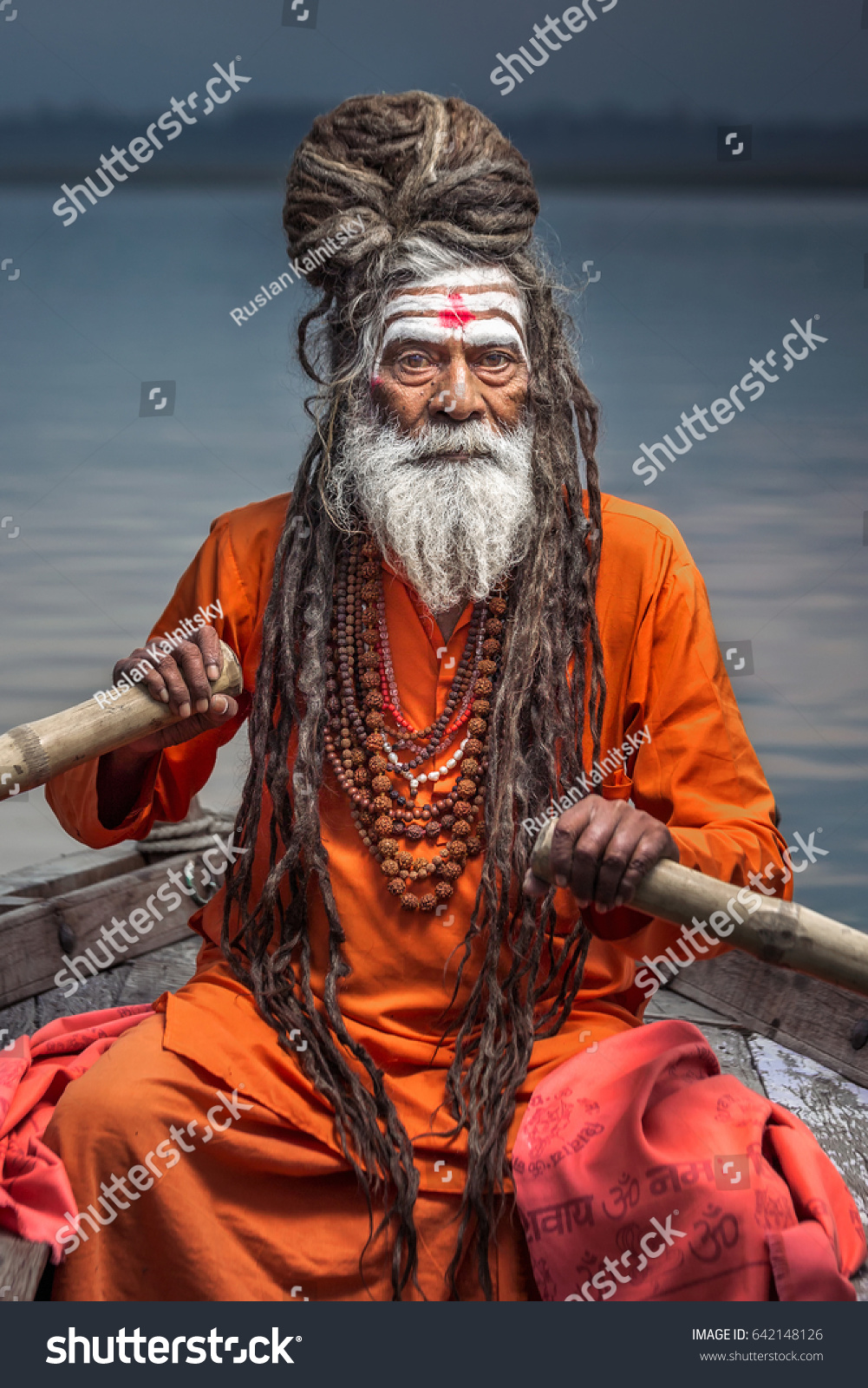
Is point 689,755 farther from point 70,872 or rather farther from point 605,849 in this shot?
point 70,872

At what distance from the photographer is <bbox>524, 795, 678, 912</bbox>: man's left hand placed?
1840mm

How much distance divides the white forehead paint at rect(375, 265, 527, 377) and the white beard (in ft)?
0.47

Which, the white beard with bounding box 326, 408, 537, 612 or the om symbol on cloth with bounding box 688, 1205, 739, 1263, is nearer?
the om symbol on cloth with bounding box 688, 1205, 739, 1263

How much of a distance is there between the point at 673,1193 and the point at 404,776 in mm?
752

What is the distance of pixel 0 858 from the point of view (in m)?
4.67

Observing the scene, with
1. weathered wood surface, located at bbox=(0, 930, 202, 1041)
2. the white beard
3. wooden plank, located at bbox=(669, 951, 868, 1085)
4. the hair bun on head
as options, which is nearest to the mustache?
the white beard

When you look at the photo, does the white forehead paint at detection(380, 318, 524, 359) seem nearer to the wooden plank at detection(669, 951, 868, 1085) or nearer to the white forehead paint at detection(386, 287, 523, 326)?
the white forehead paint at detection(386, 287, 523, 326)

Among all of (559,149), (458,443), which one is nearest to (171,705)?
(458,443)

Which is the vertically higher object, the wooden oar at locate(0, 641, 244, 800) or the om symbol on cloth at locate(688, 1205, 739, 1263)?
the wooden oar at locate(0, 641, 244, 800)

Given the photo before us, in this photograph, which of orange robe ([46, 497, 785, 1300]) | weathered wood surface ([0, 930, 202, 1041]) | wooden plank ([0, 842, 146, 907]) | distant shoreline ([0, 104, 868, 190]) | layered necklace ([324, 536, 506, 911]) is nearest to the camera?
orange robe ([46, 497, 785, 1300])

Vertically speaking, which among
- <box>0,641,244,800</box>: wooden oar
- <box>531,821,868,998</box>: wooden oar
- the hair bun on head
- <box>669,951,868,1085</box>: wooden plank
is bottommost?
<box>669,951,868,1085</box>: wooden plank

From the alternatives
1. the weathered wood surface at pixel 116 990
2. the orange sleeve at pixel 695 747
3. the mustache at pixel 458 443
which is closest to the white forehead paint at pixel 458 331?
the mustache at pixel 458 443

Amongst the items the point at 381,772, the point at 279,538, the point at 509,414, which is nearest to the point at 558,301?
the point at 509,414

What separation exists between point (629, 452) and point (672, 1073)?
3181 millimetres
